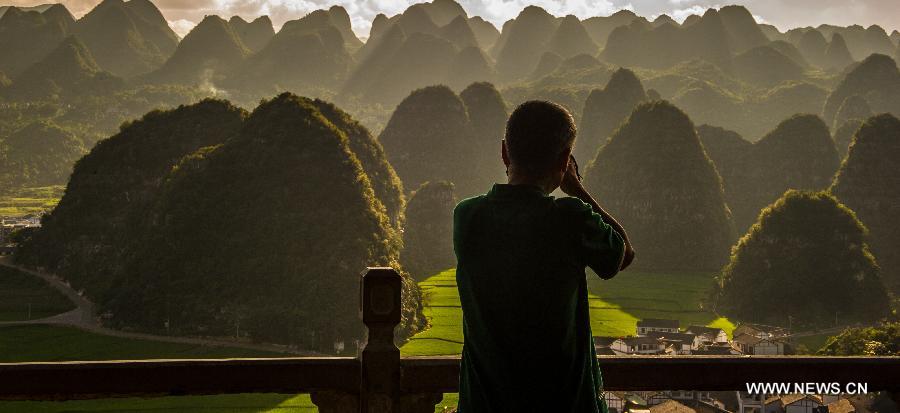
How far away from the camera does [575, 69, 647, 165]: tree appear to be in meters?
94.1

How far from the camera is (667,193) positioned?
69.9 metres

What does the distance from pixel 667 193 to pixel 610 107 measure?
2728 cm

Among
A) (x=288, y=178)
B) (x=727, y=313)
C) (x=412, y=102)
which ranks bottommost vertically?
(x=727, y=313)

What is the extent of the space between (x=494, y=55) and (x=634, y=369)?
20076cm

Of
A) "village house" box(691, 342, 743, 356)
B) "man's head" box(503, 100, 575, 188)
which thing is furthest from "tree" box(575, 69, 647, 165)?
"man's head" box(503, 100, 575, 188)

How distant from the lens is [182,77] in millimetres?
158000

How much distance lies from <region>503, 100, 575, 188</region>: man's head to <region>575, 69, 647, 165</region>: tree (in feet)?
305

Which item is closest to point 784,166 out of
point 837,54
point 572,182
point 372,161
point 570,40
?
point 372,161

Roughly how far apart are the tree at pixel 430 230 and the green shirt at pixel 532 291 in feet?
179

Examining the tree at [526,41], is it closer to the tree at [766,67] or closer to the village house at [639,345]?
the tree at [766,67]

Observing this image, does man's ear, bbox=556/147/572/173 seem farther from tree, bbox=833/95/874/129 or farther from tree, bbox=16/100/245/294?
tree, bbox=833/95/874/129

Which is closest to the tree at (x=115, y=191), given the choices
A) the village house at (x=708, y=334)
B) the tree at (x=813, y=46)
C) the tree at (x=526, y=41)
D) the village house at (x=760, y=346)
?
the village house at (x=708, y=334)

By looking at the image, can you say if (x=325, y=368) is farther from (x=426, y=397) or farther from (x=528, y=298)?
(x=528, y=298)

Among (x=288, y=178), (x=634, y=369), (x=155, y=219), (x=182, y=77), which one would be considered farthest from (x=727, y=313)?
(x=182, y=77)
